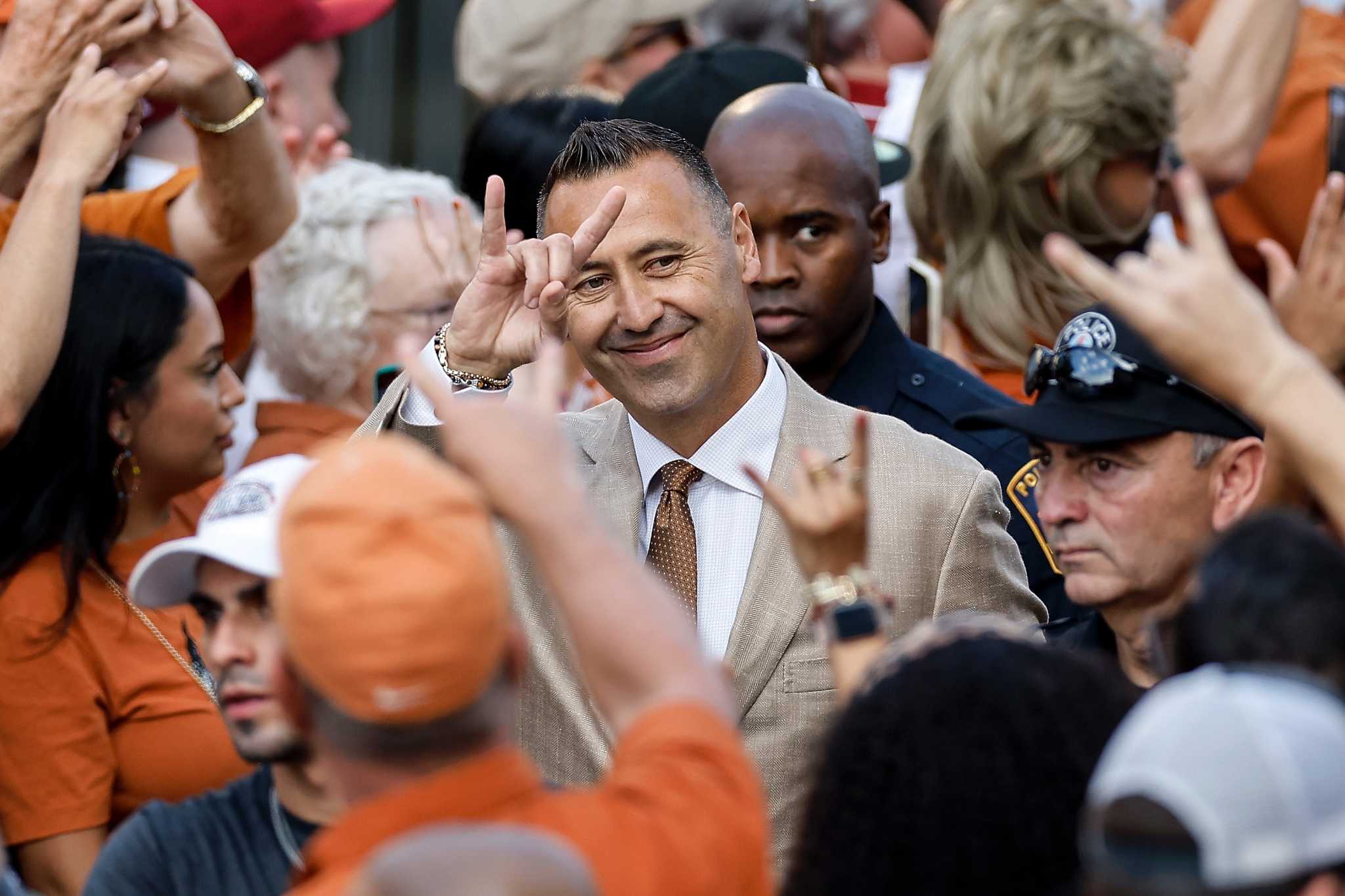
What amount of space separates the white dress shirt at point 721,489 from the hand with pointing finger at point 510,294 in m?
0.08

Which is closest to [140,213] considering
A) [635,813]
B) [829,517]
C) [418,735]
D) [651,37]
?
[651,37]

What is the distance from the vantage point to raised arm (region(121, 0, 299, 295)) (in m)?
4.42

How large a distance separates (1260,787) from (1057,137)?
11.2 feet

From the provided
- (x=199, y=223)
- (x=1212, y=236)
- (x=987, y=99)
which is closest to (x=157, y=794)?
(x=199, y=223)

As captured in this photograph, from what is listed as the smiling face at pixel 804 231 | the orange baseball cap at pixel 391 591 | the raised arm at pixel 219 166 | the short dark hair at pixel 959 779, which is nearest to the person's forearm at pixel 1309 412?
the short dark hair at pixel 959 779

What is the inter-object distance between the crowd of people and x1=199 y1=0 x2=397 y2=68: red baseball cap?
0.05 ft

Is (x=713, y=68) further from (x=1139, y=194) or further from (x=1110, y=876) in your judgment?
(x=1110, y=876)

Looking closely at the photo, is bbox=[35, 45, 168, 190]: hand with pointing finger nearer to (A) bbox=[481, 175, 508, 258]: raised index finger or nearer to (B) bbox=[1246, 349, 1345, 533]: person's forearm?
(A) bbox=[481, 175, 508, 258]: raised index finger

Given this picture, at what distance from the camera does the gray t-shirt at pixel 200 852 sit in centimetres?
278

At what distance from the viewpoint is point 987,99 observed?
4961 millimetres

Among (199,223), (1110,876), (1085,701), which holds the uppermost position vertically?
(1110,876)

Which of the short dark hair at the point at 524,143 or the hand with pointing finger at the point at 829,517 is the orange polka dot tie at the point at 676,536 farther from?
the short dark hair at the point at 524,143

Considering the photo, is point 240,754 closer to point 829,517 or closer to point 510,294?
point 829,517

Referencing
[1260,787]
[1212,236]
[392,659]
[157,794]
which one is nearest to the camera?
[1260,787]
